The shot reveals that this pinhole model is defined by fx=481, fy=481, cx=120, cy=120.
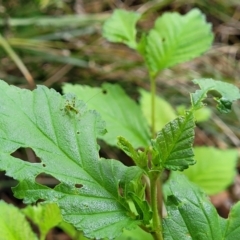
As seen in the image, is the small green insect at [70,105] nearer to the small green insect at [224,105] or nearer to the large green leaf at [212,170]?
the small green insect at [224,105]

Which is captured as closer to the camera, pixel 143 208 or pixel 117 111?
pixel 143 208

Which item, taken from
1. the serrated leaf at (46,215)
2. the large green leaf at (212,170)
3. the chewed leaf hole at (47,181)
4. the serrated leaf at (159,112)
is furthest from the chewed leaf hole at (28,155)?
the serrated leaf at (46,215)

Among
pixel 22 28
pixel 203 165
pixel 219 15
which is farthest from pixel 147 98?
pixel 219 15

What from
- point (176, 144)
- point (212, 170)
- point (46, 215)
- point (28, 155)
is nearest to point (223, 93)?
point (176, 144)

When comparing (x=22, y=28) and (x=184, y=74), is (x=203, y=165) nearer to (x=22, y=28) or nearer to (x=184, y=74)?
(x=184, y=74)

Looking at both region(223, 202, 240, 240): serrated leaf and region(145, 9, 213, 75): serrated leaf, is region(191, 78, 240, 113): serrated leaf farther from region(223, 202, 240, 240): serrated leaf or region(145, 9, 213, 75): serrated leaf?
region(145, 9, 213, 75): serrated leaf

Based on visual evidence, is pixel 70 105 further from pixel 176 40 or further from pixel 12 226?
pixel 176 40
